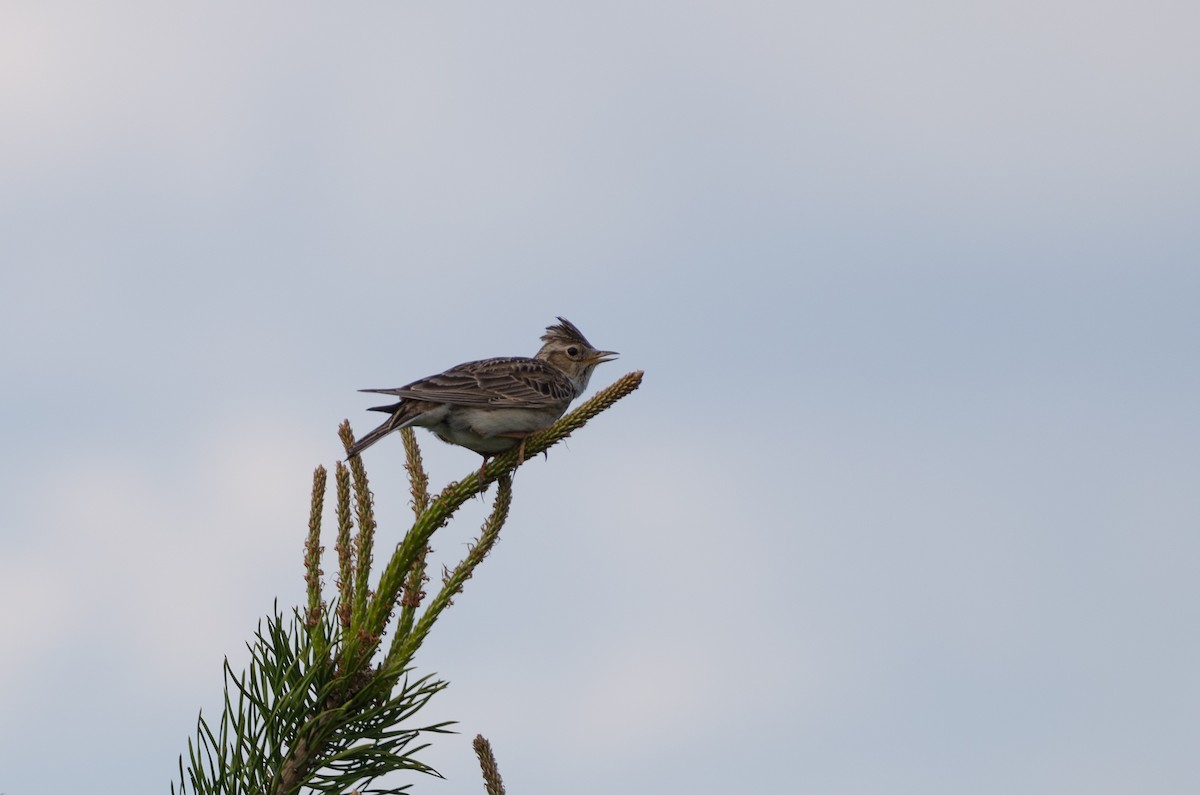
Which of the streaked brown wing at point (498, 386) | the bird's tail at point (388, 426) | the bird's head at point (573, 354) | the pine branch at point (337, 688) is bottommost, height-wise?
the pine branch at point (337, 688)

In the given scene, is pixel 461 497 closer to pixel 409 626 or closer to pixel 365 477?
pixel 365 477

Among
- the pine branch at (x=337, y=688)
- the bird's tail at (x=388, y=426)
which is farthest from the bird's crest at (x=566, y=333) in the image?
the pine branch at (x=337, y=688)

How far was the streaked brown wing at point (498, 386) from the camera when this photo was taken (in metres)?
11.6

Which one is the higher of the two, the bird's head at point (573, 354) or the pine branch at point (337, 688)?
the bird's head at point (573, 354)

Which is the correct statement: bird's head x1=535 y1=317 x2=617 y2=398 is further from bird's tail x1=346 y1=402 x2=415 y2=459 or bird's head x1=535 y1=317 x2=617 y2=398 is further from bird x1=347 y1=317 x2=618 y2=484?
bird's tail x1=346 y1=402 x2=415 y2=459

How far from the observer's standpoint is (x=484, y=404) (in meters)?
11.8

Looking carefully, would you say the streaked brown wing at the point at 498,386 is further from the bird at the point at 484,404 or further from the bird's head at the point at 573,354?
the bird's head at the point at 573,354

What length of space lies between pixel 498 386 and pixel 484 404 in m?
0.74

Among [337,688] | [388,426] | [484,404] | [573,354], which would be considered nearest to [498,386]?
[484,404]

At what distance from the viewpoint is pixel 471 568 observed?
21.6ft

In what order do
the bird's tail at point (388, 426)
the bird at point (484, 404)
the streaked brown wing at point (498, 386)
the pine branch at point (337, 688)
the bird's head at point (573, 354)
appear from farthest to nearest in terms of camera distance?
the bird's head at point (573, 354) → the streaked brown wing at point (498, 386) → the bird at point (484, 404) → the bird's tail at point (388, 426) → the pine branch at point (337, 688)

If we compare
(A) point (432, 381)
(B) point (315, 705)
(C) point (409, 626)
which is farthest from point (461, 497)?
(A) point (432, 381)

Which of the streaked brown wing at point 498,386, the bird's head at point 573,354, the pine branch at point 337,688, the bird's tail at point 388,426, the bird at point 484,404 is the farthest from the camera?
the bird's head at point 573,354

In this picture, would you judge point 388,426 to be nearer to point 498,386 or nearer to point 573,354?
point 498,386
